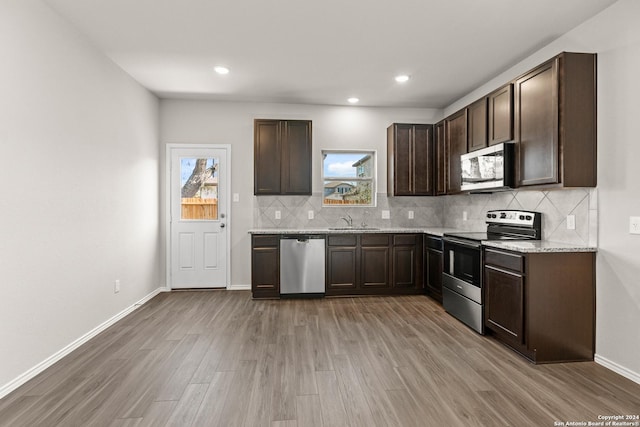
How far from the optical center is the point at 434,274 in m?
4.31

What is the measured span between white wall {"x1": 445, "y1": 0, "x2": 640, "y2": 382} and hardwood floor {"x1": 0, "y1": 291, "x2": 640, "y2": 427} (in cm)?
27

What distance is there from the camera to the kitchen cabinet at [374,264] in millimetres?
4508

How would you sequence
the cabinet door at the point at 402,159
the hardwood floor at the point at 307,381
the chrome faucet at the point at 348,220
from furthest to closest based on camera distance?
the chrome faucet at the point at 348,220 → the cabinet door at the point at 402,159 → the hardwood floor at the point at 307,381

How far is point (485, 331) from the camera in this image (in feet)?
10.3

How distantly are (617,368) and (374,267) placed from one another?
2.61m

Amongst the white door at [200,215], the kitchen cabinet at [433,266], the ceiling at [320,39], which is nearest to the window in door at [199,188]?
the white door at [200,215]

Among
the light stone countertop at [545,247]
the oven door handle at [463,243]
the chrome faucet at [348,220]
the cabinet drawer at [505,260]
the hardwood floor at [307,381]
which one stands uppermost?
the chrome faucet at [348,220]

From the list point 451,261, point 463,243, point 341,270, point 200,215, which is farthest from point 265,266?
point 463,243

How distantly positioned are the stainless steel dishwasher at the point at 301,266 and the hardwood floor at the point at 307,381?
954 millimetres

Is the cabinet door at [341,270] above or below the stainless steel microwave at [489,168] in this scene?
below

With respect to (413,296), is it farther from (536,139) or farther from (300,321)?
(536,139)

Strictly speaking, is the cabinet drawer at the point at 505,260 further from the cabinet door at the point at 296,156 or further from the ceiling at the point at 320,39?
the cabinet door at the point at 296,156

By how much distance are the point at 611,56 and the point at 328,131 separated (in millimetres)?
3346

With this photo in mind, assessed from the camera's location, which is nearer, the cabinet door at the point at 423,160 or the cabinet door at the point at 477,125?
the cabinet door at the point at 477,125
